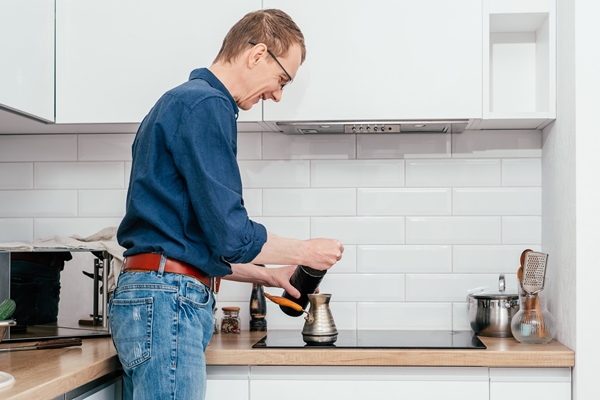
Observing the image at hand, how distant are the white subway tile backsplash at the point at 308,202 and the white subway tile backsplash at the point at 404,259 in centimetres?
16

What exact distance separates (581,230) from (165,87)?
133 centimetres

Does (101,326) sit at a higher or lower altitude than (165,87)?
lower

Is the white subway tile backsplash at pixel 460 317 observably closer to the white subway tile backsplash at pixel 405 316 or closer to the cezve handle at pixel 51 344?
the white subway tile backsplash at pixel 405 316

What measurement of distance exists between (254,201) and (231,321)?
0.44 meters

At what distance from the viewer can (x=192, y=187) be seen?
1697 mm

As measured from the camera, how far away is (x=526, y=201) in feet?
8.93

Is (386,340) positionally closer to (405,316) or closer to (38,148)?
(405,316)

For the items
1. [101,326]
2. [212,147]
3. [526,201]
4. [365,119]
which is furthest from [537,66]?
[101,326]

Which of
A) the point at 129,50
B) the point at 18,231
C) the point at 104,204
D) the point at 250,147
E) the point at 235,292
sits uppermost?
the point at 129,50

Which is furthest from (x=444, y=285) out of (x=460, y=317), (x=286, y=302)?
(x=286, y=302)

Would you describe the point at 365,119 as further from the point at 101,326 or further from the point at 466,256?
the point at 101,326

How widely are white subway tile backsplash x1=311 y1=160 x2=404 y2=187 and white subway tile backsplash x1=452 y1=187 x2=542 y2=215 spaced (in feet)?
0.72

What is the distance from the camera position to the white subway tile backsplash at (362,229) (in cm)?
275

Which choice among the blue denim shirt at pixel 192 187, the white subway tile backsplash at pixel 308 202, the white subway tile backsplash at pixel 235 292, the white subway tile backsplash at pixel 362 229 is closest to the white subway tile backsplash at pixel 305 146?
the white subway tile backsplash at pixel 308 202
